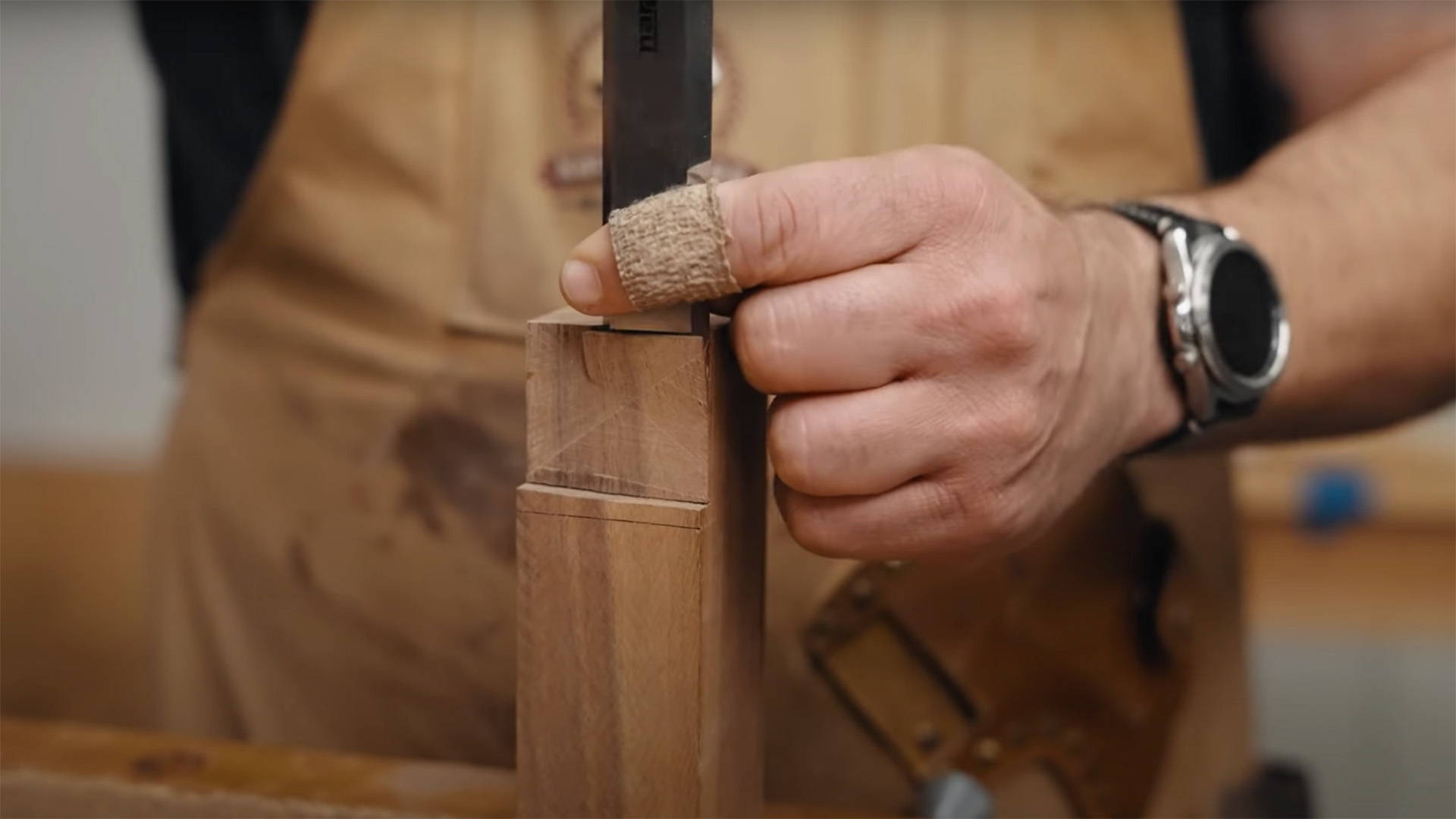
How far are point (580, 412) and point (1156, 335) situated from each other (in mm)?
304

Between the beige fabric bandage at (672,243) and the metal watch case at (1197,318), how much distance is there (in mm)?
265

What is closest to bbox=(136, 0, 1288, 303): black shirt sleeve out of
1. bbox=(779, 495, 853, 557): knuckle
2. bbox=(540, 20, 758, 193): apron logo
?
bbox=(540, 20, 758, 193): apron logo

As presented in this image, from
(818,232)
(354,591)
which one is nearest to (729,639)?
(818,232)

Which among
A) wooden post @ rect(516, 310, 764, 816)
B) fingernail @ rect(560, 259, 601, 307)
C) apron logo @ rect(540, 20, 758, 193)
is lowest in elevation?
wooden post @ rect(516, 310, 764, 816)

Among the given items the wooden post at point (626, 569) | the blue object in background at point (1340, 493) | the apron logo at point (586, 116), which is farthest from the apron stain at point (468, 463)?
the blue object in background at point (1340, 493)

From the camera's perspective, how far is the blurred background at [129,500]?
1.54 m

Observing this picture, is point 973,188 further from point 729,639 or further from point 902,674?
point 902,674

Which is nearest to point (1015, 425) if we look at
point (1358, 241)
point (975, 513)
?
point (975, 513)

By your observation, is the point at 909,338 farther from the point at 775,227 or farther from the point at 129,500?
the point at 129,500

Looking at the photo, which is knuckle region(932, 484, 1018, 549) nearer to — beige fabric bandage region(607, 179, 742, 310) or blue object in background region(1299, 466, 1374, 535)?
beige fabric bandage region(607, 179, 742, 310)

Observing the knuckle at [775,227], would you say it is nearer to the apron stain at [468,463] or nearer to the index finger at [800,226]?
the index finger at [800,226]

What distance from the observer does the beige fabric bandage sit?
47cm

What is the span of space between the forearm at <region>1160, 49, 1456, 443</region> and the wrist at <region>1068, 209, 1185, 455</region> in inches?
3.8

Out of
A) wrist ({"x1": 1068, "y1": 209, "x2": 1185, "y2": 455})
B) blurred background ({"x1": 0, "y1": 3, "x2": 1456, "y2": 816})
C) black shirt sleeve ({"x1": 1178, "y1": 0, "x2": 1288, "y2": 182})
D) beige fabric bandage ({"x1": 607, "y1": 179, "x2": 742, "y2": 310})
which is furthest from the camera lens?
blurred background ({"x1": 0, "y1": 3, "x2": 1456, "y2": 816})
